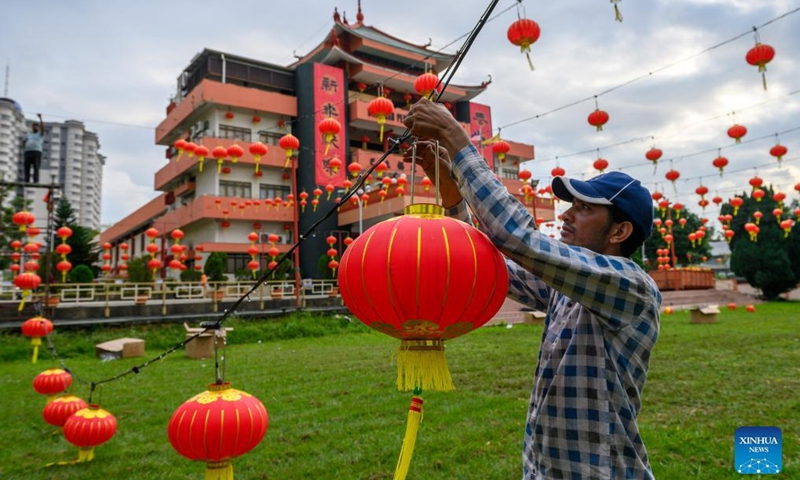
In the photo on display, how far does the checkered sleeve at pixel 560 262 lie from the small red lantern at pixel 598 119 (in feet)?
30.3

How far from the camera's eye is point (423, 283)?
4.62ft

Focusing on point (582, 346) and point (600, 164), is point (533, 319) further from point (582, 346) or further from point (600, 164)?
point (582, 346)

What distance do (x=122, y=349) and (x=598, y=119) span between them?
38.3 ft

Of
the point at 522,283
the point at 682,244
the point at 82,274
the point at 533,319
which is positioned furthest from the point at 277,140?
the point at 682,244

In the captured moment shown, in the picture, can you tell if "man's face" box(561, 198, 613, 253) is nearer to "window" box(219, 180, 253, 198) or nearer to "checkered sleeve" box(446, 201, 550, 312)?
"checkered sleeve" box(446, 201, 550, 312)

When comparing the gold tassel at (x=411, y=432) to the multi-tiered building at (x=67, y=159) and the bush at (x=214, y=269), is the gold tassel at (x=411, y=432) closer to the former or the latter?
the bush at (x=214, y=269)

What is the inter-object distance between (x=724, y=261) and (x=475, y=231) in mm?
91002

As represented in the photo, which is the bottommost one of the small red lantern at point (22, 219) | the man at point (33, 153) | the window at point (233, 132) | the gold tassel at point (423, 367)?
the gold tassel at point (423, 367)

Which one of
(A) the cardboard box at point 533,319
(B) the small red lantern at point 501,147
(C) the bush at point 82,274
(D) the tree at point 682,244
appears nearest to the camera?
(B) the small red lantern at point 501,147

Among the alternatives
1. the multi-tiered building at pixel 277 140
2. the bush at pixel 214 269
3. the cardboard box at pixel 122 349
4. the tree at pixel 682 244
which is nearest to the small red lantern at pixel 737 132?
the cardboard box at pixel 122 349

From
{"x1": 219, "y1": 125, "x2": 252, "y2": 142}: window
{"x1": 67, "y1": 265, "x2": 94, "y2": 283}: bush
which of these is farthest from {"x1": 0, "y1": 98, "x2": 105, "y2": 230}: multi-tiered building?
{"x1": 67, "y1": 265, "x2": 94, "y2": 283}: bush

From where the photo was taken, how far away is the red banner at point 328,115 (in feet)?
87.4

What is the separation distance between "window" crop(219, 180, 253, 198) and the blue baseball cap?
27.7 meters

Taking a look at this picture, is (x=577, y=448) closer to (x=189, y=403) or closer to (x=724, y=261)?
(x=189, y=403)
